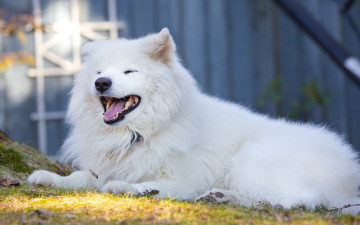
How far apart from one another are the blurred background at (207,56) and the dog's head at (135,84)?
172 inches

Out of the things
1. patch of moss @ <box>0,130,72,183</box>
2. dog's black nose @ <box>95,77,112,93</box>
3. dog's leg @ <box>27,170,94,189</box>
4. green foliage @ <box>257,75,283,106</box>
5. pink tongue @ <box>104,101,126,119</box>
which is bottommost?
dog's leg @ <box>27,170,94,189</box>

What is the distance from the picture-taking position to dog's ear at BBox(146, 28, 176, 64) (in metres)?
4.22

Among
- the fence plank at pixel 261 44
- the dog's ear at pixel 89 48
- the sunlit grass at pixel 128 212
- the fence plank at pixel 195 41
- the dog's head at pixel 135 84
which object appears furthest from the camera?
the fence plank at pixel 261 44

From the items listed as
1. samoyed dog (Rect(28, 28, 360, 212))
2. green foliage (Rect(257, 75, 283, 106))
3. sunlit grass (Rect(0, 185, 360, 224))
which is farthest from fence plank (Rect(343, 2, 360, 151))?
sunlit grass (Rect(0, 185, 360, 224))

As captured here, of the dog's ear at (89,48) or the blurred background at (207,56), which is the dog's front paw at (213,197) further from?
the blurred background at (207,56)

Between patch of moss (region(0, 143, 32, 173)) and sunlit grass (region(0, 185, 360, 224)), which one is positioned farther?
patch of moss (region(0, 143, 32, 173))

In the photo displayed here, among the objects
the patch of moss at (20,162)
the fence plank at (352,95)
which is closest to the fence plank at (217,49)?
the fence plank at (352,95)

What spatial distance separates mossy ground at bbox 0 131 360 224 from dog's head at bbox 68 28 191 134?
722mm

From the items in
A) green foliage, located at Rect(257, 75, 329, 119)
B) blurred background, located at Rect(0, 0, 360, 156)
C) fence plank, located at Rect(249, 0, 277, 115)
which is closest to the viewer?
blurred background, located at Rect(0, 0, 360, 156)

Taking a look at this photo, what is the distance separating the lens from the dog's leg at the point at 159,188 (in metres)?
3.81

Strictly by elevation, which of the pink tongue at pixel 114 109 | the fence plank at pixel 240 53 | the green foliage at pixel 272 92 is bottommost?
the pink tongue at pixel 114 109

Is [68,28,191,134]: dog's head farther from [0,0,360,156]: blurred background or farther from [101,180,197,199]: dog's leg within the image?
[0,0,360,156]: blurred background

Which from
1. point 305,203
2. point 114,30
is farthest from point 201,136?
point 114,30

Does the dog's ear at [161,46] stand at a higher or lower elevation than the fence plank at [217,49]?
lower
